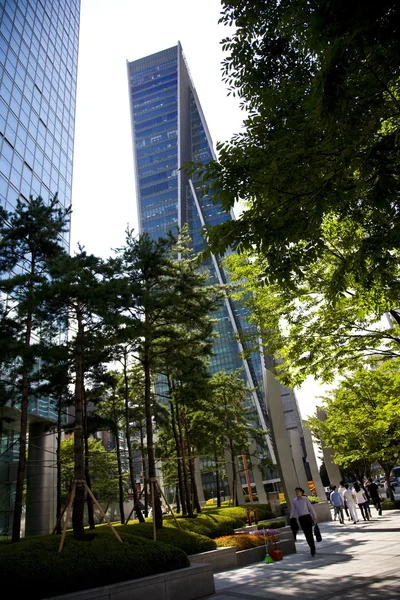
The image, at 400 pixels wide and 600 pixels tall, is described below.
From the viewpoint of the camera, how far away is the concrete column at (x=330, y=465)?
2600cm

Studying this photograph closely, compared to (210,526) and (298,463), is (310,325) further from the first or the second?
(298,463)

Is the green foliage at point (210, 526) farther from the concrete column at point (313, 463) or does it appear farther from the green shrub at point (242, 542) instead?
the concrete column at point (313, 463)

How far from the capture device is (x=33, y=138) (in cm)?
2994

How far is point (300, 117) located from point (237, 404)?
31.2 meters

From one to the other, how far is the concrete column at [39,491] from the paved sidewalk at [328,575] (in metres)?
20.3

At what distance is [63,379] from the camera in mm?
17484

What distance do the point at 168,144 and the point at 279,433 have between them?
5434 inches

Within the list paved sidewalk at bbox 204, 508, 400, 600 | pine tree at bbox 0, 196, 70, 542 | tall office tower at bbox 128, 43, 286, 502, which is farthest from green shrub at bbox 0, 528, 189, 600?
tall office tower at bbox 128, 43, 286, 502

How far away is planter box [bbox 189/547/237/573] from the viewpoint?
34.6 ft

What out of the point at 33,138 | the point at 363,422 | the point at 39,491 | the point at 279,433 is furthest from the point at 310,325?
the point at 33,138

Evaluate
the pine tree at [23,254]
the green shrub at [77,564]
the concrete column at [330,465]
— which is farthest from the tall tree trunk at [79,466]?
the concrete column at [330,465]

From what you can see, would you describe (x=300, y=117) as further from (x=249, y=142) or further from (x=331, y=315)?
(x=331, y=315)

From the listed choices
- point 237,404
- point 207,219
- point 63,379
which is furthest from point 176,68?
point 63,379

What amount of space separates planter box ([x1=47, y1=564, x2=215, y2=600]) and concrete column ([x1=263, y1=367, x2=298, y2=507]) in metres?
9.21
